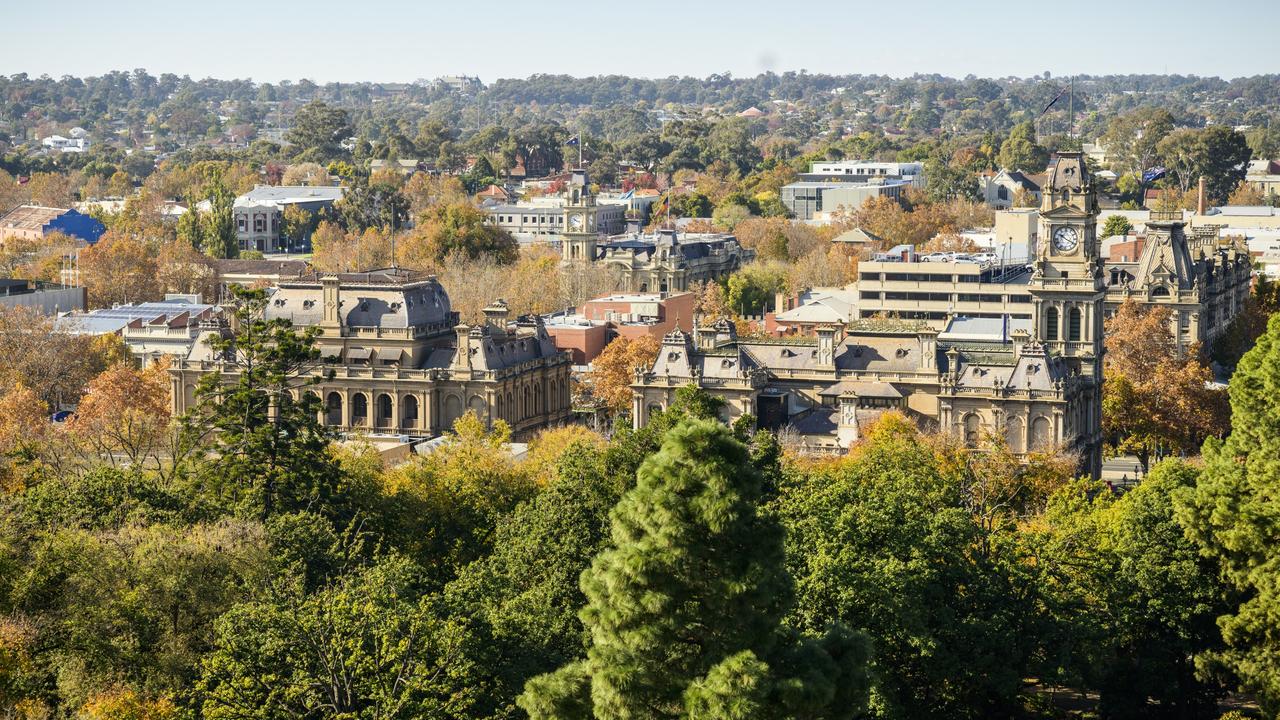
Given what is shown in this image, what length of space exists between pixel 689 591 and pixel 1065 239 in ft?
258

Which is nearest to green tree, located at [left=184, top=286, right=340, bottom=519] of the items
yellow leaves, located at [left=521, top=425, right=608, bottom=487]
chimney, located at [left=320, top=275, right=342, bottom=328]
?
yellow leaves, located at [left=521, top=425, right=608, bottom=487]

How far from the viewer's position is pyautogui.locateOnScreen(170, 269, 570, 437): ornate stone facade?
99875 millimetres

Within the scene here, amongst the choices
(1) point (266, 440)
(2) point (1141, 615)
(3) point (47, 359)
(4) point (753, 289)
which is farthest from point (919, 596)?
(4) point (753, 289)

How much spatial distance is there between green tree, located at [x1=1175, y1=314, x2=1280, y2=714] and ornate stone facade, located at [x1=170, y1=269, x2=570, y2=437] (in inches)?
1799

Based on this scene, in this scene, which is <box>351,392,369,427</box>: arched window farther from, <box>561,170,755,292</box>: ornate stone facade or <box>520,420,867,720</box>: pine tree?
<box>520,420,867,720</box>: pine tree

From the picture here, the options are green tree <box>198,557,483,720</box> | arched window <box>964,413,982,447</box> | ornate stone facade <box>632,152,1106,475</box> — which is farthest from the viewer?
arched window <box>964,413,982,447</box>

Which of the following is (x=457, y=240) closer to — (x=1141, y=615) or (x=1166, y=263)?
(x=1166, y=263)

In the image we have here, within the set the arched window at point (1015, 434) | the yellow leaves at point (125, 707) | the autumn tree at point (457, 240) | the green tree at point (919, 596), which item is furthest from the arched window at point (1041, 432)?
the autumn tree at point (457, 240)

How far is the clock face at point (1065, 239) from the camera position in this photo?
11194 centimetres

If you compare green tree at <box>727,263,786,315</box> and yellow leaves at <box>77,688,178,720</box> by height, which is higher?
green tree at <box>727,263,786,315</box>

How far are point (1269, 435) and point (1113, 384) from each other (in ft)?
144

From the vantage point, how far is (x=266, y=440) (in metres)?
67.6

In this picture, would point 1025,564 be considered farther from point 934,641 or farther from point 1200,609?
point 934,641

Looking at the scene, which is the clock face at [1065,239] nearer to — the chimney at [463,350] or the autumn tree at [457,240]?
the chimney at [463,350]
